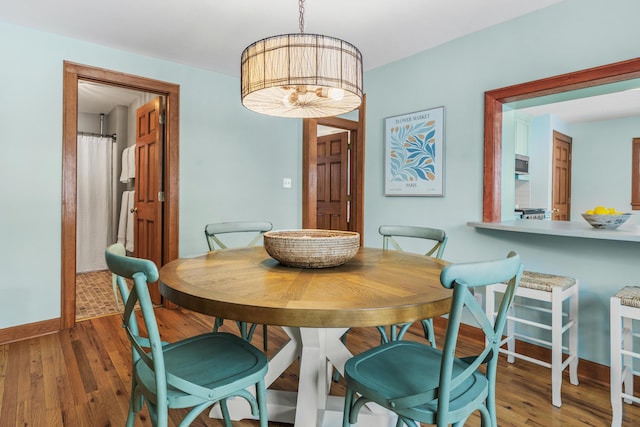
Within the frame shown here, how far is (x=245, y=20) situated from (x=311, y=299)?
87.7 inches

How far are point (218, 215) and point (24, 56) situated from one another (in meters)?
1.92

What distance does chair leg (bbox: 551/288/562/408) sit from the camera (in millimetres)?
1889

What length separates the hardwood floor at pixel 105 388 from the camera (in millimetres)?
1742

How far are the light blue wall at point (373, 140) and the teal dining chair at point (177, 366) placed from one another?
2008mm

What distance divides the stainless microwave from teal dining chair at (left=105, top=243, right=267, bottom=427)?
4.54 metres

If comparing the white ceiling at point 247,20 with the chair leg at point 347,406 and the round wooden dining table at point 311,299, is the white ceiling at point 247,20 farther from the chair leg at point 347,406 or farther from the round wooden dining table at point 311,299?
the chair leg at point 347,406

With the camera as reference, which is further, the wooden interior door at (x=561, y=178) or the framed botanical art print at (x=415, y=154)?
the wooden interior door at (x=561, y=178)

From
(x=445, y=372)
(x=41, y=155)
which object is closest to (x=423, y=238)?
(x=445, y=372)

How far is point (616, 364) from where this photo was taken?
173cm

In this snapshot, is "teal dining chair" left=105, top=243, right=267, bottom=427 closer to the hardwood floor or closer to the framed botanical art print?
the hardwood floor

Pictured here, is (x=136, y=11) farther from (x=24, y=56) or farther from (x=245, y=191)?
(x=245, y=191)

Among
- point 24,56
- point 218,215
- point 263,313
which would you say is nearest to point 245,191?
point 218,215

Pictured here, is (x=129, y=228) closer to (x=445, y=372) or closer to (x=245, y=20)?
(x=245, y=20)

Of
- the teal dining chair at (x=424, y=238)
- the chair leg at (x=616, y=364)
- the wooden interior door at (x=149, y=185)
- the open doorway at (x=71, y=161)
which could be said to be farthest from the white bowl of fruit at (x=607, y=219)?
the open doorway at (x=71, y=161)
